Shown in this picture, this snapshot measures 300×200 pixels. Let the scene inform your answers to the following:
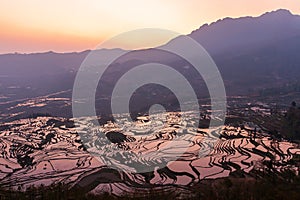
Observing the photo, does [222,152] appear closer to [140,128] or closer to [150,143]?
[150,143]

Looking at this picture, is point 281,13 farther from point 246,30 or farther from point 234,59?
point 234,59

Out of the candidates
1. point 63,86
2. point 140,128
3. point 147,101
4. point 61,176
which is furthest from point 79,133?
point 63,86

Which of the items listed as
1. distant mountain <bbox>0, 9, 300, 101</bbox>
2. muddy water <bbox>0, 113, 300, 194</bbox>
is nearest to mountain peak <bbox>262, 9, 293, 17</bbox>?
distant mountain <bbox>0, 9, 300, 101</bbox>

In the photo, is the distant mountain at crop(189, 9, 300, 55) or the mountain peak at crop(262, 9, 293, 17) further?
the mountain peak at crop(262, 9, 293, 17)

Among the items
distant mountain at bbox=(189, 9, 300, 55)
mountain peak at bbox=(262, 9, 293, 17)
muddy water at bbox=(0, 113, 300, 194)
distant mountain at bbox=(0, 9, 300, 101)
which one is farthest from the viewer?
mountain peak at bbox=(262, 9, 293, 17)

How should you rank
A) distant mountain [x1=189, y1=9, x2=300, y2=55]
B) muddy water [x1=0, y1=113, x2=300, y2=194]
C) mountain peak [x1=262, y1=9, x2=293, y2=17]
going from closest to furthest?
muddy water [x1=0, y1=113, x2=300, y2=194] < distant mountain [x1=189, y1=9, x2=300, y2=55] < mountain peak [x1=262, y1=9, x2=293, y2=17]

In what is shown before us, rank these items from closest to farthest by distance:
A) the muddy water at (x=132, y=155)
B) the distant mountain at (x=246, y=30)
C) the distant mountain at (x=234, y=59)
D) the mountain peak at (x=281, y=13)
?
1. the muddy water at (x=132, y=155)
2. the distant mountain at (x=234, y=59)
3. the distant mountain at (x=246, y=30)
4. the mountain peak at (x=281, y=13)

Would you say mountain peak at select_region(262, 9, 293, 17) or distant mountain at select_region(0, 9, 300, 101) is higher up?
mountain peak at select_region(262, 9, 293, 17)

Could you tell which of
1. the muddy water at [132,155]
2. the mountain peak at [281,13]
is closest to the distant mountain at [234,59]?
the mountain peak at [281,13]

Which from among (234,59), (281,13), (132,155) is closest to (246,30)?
(281,13)

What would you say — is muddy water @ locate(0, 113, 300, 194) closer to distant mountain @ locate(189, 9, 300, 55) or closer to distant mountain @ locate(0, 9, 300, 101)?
distant mountain @ locate(0, 9, 300, 101)

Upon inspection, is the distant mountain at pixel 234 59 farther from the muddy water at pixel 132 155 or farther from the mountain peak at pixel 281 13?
the muddy water at pixel 132 155
